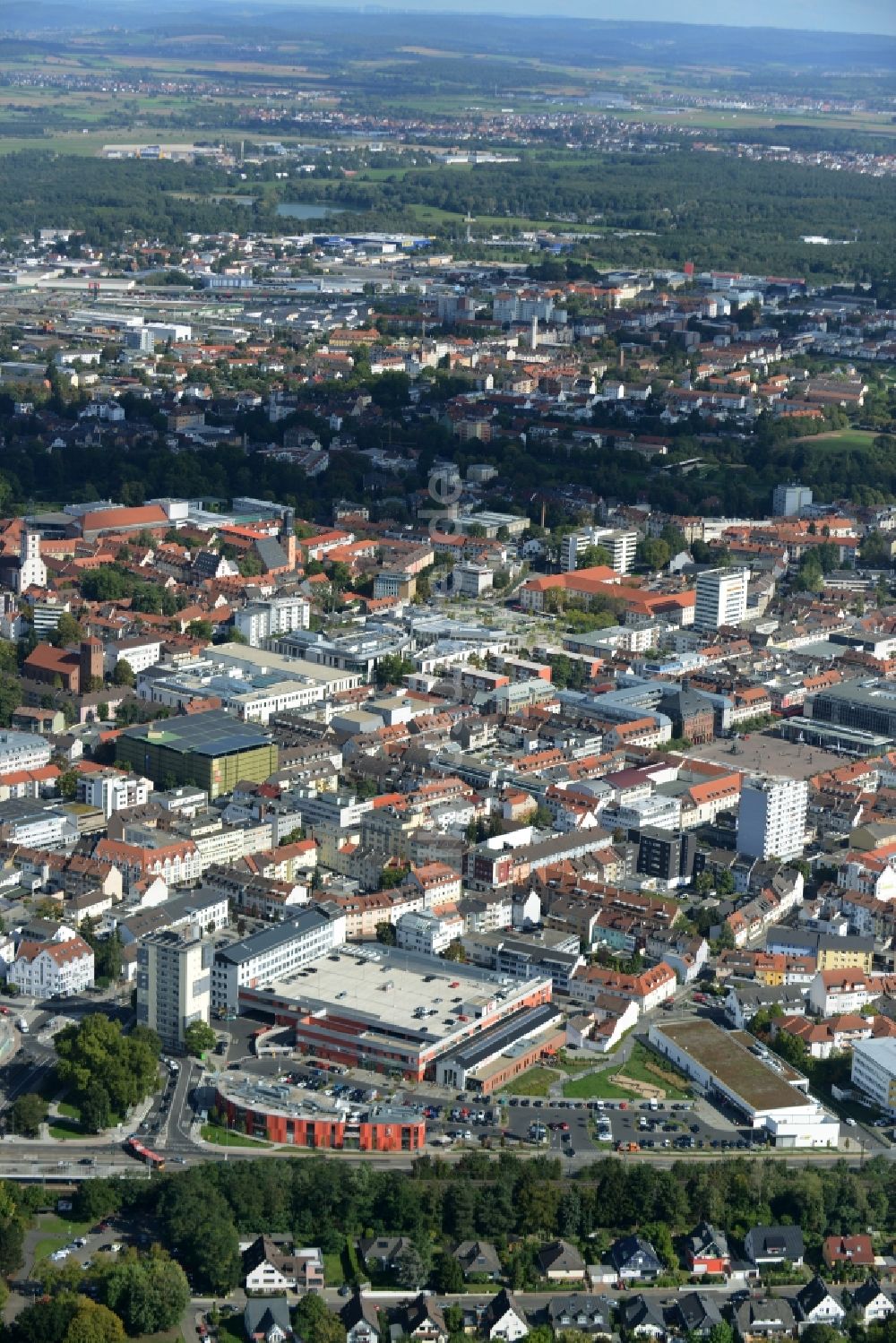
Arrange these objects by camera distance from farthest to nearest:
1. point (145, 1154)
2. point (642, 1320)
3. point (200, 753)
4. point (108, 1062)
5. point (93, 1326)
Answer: point (200, 753) → point (108, 1062) → point (145, 1154) → point (642, 1320) → point (93, 1326)

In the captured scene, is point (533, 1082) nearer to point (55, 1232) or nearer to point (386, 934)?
point (386, 934)

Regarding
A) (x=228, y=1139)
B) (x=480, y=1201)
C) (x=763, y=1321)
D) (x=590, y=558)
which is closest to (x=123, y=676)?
(x=590, y=558)

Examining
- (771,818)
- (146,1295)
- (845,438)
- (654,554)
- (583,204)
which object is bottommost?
(583,204)

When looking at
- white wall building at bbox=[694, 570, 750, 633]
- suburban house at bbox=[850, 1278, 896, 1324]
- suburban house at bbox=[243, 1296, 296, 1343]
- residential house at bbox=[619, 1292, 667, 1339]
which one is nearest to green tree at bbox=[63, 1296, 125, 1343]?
suburban house at bbox=[243, 1296, 296, 1343]

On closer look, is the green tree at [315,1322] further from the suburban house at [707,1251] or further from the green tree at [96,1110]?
the green tree at [96,1110]

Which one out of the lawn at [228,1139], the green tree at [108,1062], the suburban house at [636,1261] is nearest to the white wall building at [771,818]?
the green tree at [108,1062]

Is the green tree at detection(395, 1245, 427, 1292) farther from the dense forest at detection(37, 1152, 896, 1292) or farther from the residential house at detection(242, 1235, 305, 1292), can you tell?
the residential house at detection(242, 1235, 305, 1292)

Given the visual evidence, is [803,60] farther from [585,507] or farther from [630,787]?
[630,787]

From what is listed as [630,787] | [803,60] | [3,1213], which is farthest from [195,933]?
[803,60]
